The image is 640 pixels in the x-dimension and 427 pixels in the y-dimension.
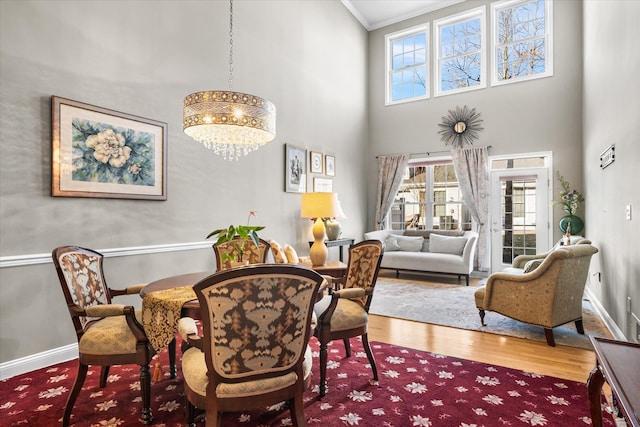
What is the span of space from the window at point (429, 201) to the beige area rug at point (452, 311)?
153 centimetres

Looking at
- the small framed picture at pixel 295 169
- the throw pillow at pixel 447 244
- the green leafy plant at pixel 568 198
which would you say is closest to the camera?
the small framed picture at pixel 295 169

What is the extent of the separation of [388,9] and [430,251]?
4923mm

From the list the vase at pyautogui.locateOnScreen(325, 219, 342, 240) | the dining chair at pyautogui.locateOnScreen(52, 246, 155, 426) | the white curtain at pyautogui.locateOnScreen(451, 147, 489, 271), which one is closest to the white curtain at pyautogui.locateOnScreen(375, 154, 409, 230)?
the white curtain at pyautogui.locateOnScreen(451, 147, 489, 271)

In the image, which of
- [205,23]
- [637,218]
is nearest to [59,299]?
[205,23]

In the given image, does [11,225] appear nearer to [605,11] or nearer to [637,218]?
[637,218]

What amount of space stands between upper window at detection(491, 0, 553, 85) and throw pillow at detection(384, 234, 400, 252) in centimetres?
342

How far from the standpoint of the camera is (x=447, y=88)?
274 inches

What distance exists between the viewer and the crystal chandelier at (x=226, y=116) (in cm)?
250

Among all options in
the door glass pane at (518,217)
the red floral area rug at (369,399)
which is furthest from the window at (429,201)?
the red floral area rug at (369,399)

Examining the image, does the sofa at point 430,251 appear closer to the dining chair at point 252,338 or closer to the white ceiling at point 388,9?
the dining chair at point 252,338

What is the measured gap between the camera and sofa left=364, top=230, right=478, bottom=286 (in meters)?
5.70

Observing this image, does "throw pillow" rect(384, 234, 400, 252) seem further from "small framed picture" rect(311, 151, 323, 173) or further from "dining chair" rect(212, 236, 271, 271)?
"dining chair" rect(212, 236, 271, 271)

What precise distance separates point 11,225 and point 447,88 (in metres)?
7.04

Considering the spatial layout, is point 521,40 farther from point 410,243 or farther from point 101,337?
point 101,337
